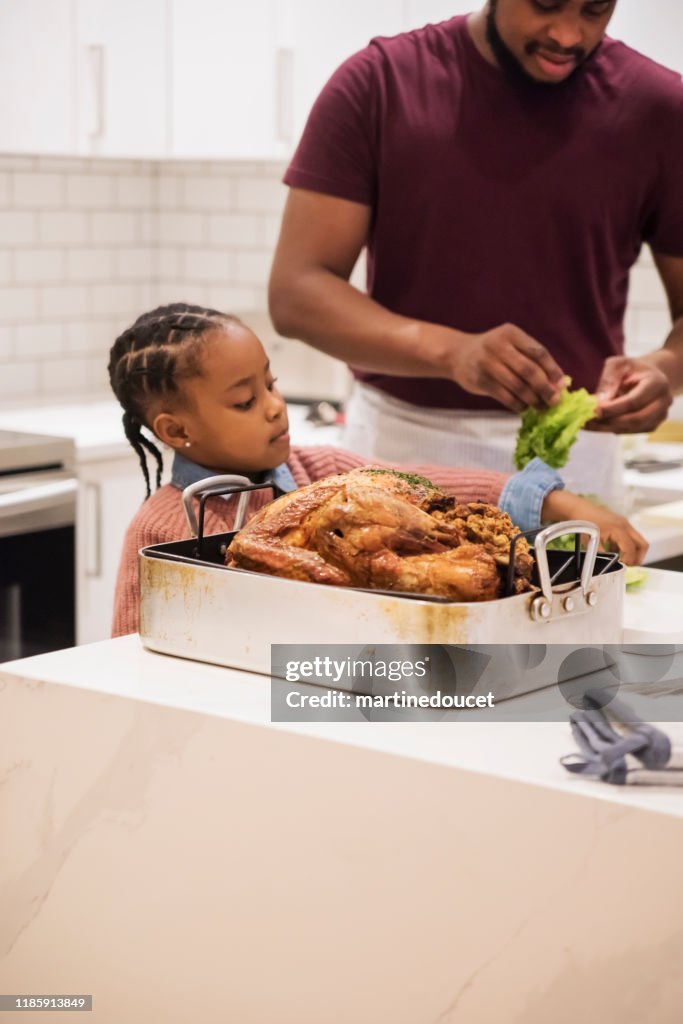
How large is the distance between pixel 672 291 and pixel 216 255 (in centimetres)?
205

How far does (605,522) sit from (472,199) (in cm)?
82

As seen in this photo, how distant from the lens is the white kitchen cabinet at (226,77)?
11.7ft

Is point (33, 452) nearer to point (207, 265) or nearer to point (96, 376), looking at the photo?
point (96, 376)

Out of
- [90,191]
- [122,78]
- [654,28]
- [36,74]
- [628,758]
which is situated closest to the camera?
[628,758]

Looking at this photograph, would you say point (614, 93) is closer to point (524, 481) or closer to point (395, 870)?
point (524, 481)

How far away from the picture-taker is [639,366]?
205cm

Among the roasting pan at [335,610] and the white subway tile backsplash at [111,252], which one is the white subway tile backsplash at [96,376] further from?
the roasting pan at [335,610]

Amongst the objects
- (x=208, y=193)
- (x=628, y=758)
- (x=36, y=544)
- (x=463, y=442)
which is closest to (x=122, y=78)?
(x=208, y=193)

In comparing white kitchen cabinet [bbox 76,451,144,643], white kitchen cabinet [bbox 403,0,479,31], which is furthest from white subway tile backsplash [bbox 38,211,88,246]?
white kitchen cabinet [bbox 403,0,479,31]

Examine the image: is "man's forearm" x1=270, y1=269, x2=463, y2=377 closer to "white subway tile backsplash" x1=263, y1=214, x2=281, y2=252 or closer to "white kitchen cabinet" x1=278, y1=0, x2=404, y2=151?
"white kitchen cabinet" x1=278, y1=0, x2=404, y2=151

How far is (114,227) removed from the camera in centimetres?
422

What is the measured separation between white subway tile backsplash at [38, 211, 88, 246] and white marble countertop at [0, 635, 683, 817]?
9.45 feet

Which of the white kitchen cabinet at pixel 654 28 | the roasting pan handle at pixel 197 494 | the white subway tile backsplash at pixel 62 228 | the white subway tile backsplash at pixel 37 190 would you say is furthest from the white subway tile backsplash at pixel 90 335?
the roasting pan handle at pixel 197 494

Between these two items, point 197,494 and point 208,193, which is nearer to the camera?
point 197,494
